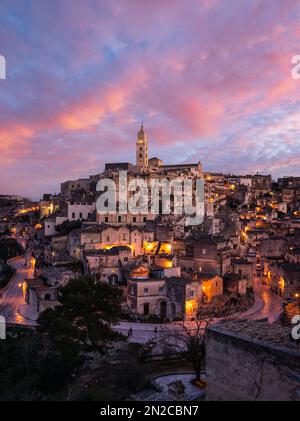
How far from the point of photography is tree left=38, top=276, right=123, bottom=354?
59.5 ft

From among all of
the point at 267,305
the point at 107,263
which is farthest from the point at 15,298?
the point at 267,305

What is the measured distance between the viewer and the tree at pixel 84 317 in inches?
714

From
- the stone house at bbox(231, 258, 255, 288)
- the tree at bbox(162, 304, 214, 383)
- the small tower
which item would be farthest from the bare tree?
the small tower

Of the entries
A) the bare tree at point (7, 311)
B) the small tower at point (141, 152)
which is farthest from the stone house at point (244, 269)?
the small tower at point (141, 152)

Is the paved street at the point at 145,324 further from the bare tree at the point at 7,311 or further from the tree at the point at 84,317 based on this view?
the tree at the point at 84,317

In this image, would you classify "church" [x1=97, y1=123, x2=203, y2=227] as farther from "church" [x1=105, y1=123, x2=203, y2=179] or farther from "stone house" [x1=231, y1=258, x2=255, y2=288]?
"stone house" [x1=231, y1=258, x2=255, y2=288]

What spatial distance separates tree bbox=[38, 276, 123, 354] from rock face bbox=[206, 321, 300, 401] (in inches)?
366

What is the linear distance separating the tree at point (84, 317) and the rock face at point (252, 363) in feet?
30.5

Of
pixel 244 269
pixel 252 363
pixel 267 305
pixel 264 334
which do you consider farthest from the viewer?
pixel 244 269

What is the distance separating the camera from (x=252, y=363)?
30.2 feet

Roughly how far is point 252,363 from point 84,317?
12053 mm

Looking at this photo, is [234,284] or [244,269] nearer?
[234,284]

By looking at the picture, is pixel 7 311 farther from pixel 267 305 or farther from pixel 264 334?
pixel 264 334
